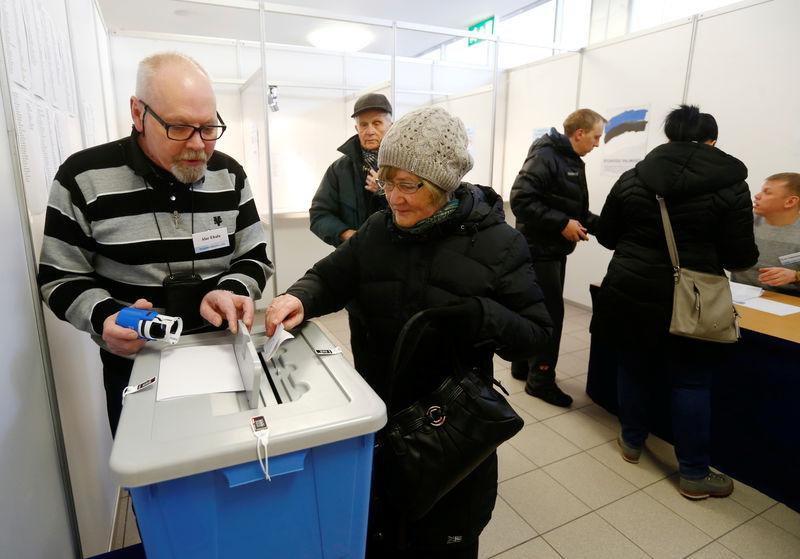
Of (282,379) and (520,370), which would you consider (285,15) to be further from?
(282,379)

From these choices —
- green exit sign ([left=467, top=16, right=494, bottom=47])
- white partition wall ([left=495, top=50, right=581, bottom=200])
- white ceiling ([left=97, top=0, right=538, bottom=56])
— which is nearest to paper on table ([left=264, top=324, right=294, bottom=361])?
white partition wall ([left=495, top=50, right=581, bottom=200])

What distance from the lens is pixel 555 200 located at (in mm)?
2557

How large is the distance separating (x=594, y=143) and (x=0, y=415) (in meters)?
2.76

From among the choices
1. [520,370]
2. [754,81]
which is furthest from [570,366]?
[754,81]

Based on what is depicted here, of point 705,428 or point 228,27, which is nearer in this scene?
point 705,428

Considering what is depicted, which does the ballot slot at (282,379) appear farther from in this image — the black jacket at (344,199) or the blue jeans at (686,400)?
the blue jeans at (686,400)

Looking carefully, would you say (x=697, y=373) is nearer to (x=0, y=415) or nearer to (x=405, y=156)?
(x=405, y=156)

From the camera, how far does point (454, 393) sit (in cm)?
96

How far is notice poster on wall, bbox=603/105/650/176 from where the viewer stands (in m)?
3.68

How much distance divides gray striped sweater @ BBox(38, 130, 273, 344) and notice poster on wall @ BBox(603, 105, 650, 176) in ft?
11.3

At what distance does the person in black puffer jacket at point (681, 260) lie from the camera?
1.77 m

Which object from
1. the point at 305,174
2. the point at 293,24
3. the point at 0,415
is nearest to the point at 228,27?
the point at 293,24

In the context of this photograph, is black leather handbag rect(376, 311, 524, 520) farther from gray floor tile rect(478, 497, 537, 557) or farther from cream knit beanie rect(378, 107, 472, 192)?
gray floor tile rect(478, 497, 537, 557)

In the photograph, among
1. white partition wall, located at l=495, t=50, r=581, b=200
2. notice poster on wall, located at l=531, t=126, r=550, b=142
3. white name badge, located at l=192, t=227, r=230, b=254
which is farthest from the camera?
notice poster on wall, located at l=531, t=126, r=550, b=142
